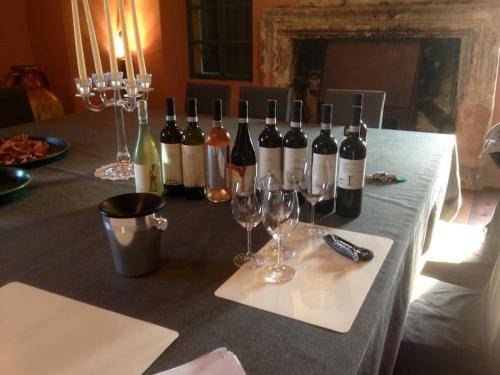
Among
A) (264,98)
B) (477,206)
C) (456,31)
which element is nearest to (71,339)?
(264,98)

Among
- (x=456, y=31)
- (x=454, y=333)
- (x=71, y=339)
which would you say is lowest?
(x=454, y=333)

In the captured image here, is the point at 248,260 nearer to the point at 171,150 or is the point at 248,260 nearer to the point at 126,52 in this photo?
the point at 171,150

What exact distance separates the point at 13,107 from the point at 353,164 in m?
2.08

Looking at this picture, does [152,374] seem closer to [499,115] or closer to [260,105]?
[260,105]

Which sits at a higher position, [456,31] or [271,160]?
[456,31]

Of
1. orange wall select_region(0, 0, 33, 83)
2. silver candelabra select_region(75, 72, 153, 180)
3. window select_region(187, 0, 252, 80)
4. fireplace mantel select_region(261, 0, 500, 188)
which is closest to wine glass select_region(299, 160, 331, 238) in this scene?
silver candelabra select_region(75, 72, 153, 180)

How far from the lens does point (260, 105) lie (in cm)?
246

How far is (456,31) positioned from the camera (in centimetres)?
305

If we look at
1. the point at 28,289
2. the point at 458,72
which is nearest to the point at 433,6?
the point at 458,72

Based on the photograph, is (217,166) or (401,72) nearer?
(217,166)

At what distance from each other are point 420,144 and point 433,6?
68.9 inches

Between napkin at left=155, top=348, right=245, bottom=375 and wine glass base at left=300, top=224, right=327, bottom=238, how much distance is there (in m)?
0.43

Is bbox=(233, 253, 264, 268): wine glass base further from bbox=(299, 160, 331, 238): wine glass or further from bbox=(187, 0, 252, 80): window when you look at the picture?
bbox=(187, 0, 252, 80): window

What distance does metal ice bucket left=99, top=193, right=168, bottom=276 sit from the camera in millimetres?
778
